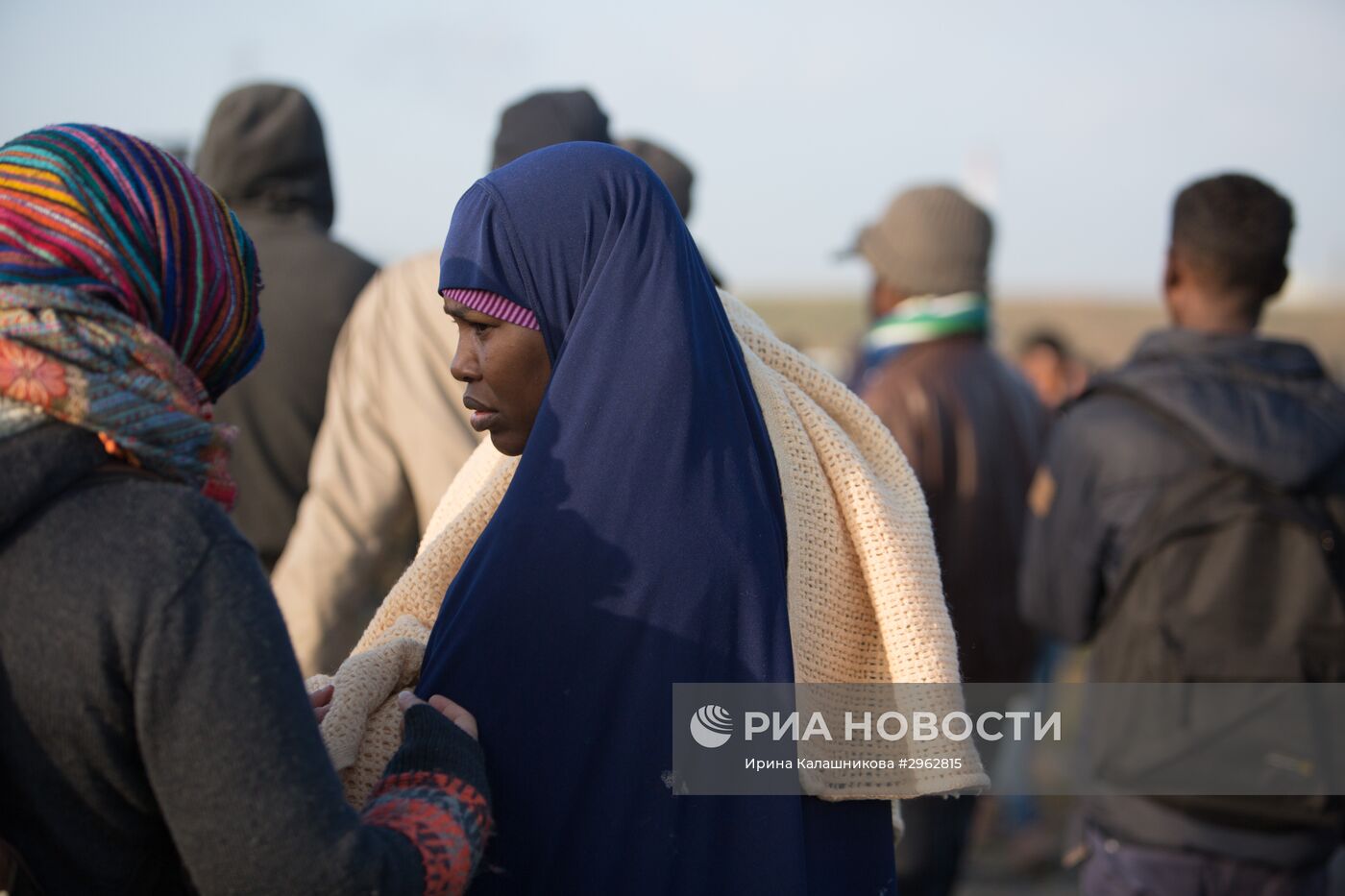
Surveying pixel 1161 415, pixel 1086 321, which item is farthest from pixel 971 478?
pixel 1086 321

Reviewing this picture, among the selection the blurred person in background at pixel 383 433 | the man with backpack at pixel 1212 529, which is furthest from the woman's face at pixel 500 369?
the man with backpack at pixel 1212 529

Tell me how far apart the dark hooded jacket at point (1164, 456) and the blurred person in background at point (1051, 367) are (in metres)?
5.66

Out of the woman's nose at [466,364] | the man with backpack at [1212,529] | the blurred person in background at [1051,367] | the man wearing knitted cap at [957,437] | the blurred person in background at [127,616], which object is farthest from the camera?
the blurred person in background at [1051,367]

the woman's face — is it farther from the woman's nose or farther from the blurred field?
the blurred field

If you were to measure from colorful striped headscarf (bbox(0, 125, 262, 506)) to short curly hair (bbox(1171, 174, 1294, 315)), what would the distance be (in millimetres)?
2386

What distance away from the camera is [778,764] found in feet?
6.13

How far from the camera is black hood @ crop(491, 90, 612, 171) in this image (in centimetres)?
311

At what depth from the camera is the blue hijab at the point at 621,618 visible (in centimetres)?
178

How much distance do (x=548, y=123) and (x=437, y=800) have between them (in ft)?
6.37

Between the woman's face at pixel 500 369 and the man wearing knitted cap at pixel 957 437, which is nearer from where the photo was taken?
the woman's face at pixel 500 369

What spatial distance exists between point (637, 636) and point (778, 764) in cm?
28

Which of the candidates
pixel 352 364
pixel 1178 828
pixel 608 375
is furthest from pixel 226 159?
pixel 1178 828

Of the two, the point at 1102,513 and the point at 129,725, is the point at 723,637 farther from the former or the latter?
the point at 1102,513

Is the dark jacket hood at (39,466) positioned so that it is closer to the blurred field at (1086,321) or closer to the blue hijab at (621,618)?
the blue hijab at (621,618)
